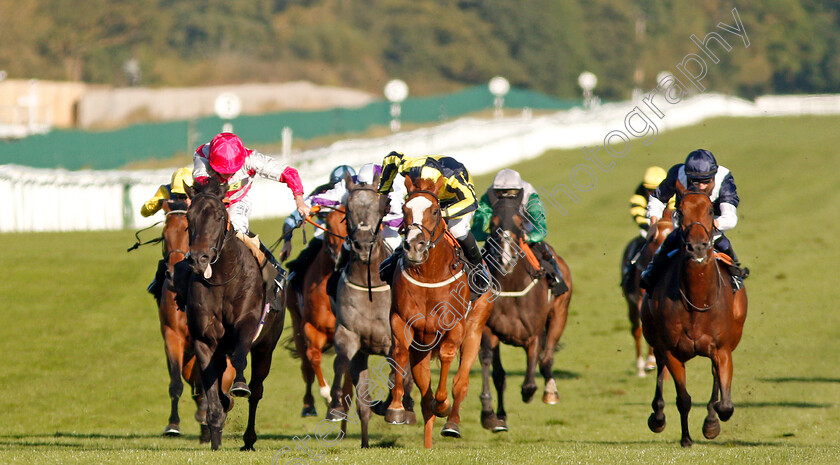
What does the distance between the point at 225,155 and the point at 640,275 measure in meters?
5.83

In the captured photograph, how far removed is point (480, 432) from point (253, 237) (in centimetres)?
321

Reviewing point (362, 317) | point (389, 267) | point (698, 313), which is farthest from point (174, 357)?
point (698, 313)

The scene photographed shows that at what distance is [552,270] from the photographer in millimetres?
11664

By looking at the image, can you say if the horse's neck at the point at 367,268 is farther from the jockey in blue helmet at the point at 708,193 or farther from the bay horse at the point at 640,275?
the bay horse at the point at 640,275

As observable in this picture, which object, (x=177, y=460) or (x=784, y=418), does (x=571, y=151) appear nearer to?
(x=784, y=418)

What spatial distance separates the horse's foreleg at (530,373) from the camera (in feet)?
36.0

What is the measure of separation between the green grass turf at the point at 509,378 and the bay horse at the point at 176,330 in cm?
43

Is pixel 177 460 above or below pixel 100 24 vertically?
below

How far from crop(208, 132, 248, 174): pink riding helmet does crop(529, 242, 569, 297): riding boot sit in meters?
3.97

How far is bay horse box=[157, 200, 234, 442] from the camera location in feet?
30.3

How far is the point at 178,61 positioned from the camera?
6644 centimetres

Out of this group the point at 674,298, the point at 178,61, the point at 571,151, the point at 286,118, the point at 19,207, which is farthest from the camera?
the point at 178,61

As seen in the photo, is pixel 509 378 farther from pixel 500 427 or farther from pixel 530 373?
pixel 500 427

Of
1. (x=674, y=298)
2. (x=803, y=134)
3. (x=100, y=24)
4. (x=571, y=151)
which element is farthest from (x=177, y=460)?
(x=100, y=24)
